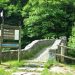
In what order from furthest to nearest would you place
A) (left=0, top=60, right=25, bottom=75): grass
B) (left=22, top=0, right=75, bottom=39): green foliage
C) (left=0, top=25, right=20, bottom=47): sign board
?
(left=22, top=0, right=75, bottom=39): green foliage
(left=0, top=25, right=20, bottom=47): sign board
(left=0, top=60, right=25, bottom=75): grass

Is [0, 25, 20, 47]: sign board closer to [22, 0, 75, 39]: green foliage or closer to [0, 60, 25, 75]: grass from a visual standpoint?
[0, 60, 25, 75]: grass

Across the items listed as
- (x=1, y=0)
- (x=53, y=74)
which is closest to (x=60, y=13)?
(x=1, y=0)

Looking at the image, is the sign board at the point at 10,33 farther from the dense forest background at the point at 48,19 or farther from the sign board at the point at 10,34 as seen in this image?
the dense forest background at the point at 48,19

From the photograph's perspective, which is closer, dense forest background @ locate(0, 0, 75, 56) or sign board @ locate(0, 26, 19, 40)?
sign board @ locate(0, 26, 19, 40)

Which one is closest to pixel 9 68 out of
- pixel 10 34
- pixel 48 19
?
pixel 10 34

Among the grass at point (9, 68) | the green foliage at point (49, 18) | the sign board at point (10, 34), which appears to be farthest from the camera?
the green foliage at point (49, 18)

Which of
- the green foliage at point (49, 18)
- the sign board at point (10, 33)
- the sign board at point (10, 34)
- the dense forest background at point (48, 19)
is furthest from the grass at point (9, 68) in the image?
the green foliage at point (49, 18)

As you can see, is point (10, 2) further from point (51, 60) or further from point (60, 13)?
point (51, 60)

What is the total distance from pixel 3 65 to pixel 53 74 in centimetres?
289

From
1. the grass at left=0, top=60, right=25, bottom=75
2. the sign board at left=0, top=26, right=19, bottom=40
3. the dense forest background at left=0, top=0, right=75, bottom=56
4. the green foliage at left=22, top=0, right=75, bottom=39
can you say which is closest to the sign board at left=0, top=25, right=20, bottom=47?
the sign board at left=0, top=26, right=19, bottom=40

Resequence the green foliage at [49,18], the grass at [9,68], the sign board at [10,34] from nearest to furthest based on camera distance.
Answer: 1. the grass at [9,68]
2. the sign board at [10,34]
3. the green foliage at [49,18]

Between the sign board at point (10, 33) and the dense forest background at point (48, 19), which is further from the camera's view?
the dense forest background at point (48, 19)

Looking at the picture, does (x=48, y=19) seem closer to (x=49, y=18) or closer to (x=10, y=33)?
(x=49, y=18)

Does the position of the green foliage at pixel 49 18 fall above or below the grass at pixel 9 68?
above
